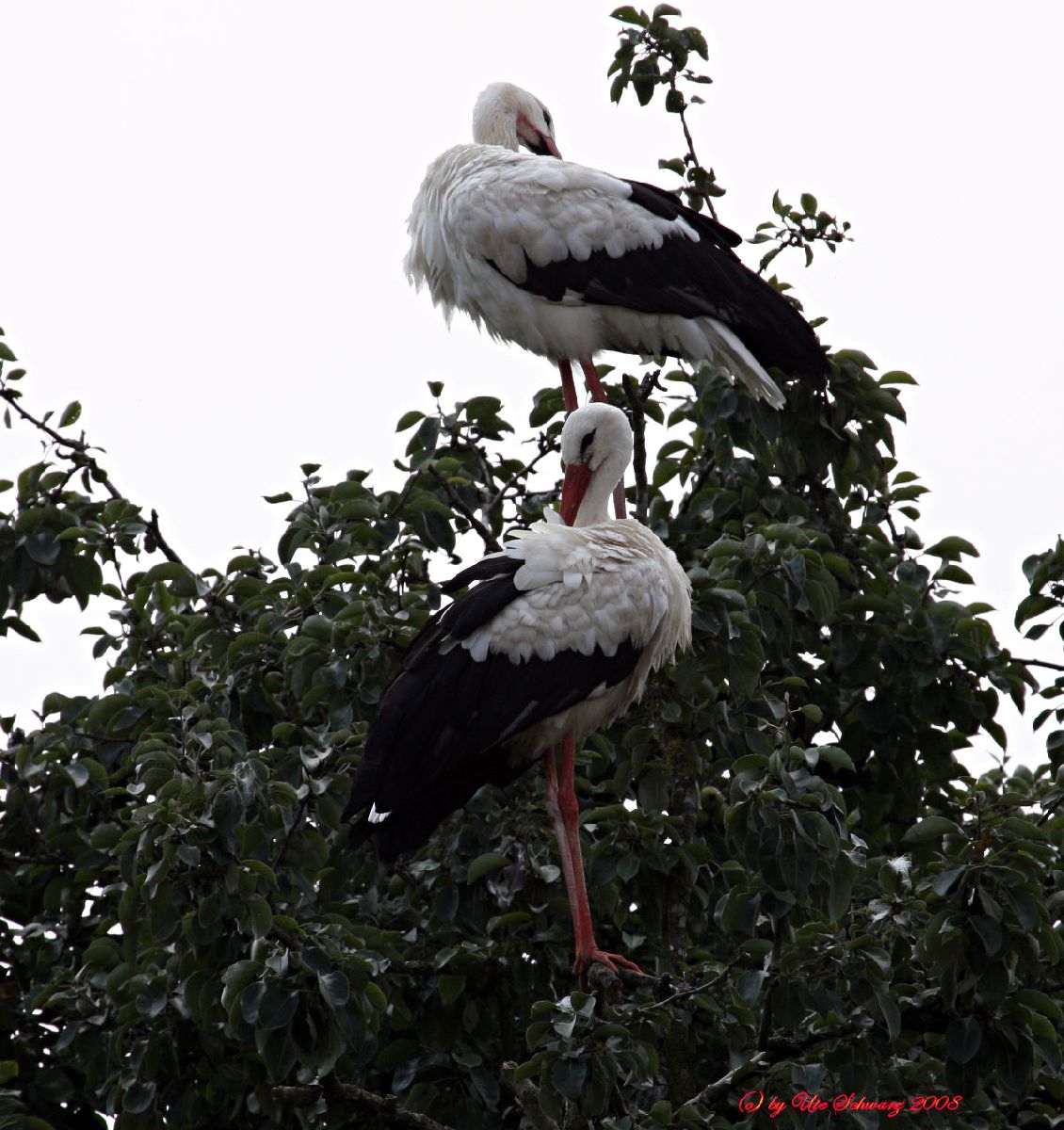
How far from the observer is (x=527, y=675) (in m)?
5.59

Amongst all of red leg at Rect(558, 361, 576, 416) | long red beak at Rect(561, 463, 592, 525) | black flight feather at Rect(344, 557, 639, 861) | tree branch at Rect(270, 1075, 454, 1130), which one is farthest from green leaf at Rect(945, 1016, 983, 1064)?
red leg at Rect(558, 361, 576, 416)

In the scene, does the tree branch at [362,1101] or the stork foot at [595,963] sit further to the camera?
the stork foot at [595,963]

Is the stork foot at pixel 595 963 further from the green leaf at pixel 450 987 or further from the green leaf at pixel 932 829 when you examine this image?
the green leaf at pixel 932 829

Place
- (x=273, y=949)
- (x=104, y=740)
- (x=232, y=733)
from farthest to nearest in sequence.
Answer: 1. (x=104, y=740)
2. (x=232, y=733)
3. (x=273, y=949)

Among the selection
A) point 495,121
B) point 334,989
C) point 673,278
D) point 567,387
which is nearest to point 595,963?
point 334,989

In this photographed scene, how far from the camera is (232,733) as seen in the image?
16.6 ft

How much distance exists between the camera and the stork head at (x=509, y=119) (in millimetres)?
8570

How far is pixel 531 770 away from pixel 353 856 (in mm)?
1016

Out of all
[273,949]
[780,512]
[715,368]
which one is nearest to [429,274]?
[715,368]

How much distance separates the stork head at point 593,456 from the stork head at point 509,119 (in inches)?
106

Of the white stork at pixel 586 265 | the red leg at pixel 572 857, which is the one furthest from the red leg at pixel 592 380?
the red leg at pixel 572 857

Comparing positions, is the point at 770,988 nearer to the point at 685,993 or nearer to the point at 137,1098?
the point at 685,993

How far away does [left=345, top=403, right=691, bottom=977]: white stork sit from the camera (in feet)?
17.4

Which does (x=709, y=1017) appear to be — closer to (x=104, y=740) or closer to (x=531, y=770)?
(x=531, y=770)
